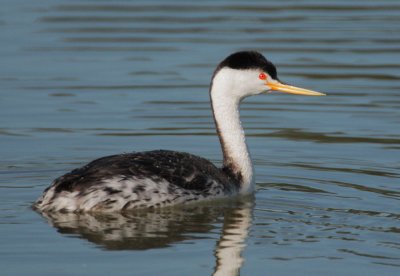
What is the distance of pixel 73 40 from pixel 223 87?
25.8 ft

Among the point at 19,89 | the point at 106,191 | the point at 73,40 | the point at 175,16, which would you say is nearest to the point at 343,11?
the point at 175,16

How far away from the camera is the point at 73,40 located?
1872cm

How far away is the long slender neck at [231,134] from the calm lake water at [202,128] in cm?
23

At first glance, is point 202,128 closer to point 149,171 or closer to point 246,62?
point 246,62

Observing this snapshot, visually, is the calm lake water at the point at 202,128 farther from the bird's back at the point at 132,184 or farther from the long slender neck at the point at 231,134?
the long slender neck at the point at 231,134

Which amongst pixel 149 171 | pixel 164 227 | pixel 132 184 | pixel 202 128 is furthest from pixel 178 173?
pixel 202 128

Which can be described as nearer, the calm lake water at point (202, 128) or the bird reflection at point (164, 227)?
the calm lake water at point (202, 128)

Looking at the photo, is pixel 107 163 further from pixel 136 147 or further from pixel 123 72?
pixel 123 72

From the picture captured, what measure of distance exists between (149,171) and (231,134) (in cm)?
140

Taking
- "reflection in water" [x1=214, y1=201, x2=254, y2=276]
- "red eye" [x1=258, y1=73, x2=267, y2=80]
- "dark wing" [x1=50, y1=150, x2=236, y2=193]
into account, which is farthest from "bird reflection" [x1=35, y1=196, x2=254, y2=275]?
"red eye" [x1=258, y1=73, x2=267, y2=80]

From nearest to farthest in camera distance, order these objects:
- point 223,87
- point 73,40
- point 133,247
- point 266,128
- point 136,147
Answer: point 133,247 < point 223,87 < point 136,147 < point 266,128 < point 73,40

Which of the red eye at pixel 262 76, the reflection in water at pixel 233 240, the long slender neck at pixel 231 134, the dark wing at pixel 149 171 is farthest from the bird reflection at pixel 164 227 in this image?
the red eye at pixel 262 76

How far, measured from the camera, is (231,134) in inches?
451

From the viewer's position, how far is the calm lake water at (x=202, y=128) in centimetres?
915
